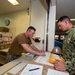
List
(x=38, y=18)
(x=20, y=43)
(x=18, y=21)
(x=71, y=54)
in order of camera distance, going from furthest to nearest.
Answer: (x=18, y=21), (x=38, y=18), (x=20, y=43), (x=71, y=54)

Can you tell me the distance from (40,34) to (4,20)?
217 cm

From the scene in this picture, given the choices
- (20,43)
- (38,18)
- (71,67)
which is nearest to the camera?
(71,67)

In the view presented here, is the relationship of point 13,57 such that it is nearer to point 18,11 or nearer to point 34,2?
point 34,2

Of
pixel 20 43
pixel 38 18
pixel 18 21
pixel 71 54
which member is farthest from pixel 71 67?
pixel 18 21

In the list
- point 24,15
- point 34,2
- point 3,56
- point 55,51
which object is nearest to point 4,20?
point 24,15

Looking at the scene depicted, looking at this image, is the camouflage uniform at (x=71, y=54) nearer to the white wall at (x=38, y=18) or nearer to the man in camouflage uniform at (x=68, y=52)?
the man in camouflage uniform at (x=68, y=52)

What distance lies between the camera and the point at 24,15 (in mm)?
3246

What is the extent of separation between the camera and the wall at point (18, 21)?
3.23 meters

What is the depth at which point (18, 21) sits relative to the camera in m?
3.43

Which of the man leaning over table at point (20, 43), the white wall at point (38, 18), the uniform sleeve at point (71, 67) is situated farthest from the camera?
the white wall at point (38, 18)

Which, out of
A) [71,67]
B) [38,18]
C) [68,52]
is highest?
[38,18]

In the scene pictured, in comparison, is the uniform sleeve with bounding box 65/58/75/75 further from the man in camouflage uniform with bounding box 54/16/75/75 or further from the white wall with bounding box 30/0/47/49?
the white wall with bounding box 30/0/47/49

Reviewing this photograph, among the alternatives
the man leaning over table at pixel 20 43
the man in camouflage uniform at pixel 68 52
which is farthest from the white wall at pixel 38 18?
the man in camouflage uniform at pixel 68 52

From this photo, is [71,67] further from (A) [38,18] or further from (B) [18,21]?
(B) [18,21]
